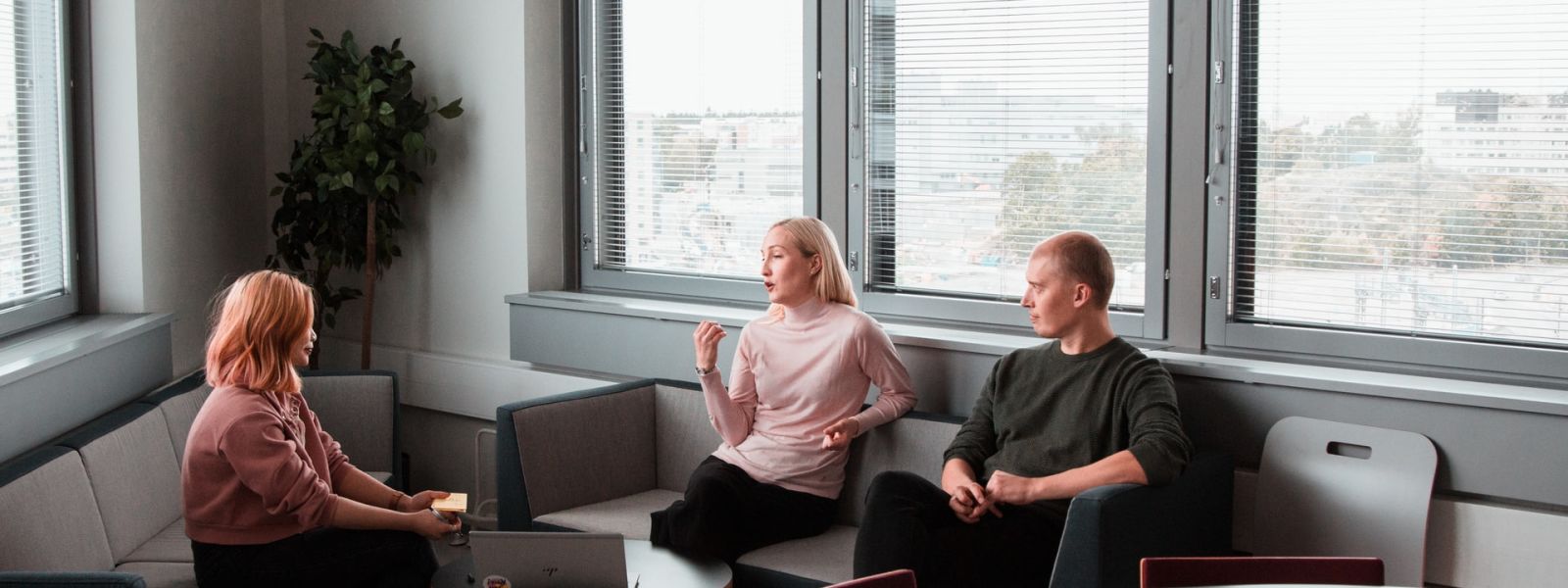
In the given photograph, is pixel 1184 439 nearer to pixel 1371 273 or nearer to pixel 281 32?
pixel 1371 273

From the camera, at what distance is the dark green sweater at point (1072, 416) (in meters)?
3.14

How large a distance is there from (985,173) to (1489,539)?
1.65m

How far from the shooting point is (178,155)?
185 inches

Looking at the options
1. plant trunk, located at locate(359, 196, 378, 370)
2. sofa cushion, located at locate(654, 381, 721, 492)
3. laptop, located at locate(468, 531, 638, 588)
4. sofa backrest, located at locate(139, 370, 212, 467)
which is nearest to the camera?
laptop, located at locate(468, 531, 638, 588)

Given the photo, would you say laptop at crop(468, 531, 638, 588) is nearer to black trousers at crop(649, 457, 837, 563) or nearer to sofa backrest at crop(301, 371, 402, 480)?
black trousers at crop(649, 457, 837, 563)

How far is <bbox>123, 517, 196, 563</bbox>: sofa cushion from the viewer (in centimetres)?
354

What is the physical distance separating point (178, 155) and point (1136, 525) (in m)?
3.43

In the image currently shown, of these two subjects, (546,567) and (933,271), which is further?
(933,271)

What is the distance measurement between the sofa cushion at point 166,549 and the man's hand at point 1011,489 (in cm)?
205

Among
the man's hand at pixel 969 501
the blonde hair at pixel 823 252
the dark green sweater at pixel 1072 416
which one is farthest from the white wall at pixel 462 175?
the man's hand at pixel 969 501

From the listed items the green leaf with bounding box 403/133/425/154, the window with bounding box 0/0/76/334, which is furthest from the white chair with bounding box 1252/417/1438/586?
the window with bounding box 0/0/76/334

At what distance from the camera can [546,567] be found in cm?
288

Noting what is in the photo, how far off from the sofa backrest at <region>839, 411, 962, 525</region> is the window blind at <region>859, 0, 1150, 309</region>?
0.56 metres

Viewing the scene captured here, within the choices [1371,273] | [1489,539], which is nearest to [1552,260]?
[1371,273]
